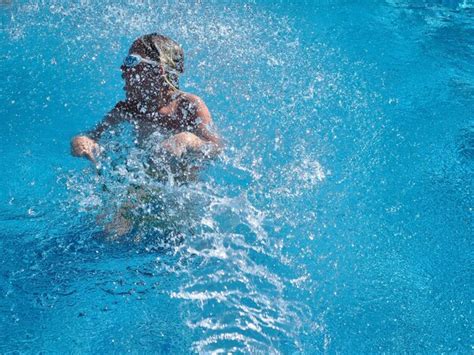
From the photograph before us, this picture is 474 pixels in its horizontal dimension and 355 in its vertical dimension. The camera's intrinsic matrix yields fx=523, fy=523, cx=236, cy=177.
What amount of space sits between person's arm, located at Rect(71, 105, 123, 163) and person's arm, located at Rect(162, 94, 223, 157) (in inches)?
14.8

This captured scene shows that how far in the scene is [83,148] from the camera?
271 centimetres

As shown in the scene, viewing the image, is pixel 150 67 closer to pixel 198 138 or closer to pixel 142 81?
pixel 142 81

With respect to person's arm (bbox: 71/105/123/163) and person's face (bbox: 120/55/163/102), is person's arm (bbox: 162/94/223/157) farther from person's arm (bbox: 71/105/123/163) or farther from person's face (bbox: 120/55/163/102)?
person's arm (bbox: 71/105/123/163)

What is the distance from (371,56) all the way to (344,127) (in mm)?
1193

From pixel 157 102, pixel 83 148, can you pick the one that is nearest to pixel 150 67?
pixel 157 102

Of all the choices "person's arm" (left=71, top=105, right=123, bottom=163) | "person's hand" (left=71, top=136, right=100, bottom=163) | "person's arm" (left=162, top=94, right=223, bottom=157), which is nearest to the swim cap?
"person's arm" (left=162, top=94, right=223, bottom=157)

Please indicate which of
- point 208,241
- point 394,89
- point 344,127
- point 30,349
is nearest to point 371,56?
point 394,89

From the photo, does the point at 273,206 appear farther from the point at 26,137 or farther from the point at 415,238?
the point at 26,137

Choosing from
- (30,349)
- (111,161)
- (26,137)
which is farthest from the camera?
(26,137)

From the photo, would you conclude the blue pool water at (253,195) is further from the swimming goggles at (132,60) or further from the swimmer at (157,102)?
the swimming goggles at (132,60)

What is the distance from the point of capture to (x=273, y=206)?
297cm

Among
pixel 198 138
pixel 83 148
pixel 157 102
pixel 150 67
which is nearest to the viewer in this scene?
pixel 83 148

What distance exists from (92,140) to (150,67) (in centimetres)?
52

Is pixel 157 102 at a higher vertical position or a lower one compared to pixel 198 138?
higher
